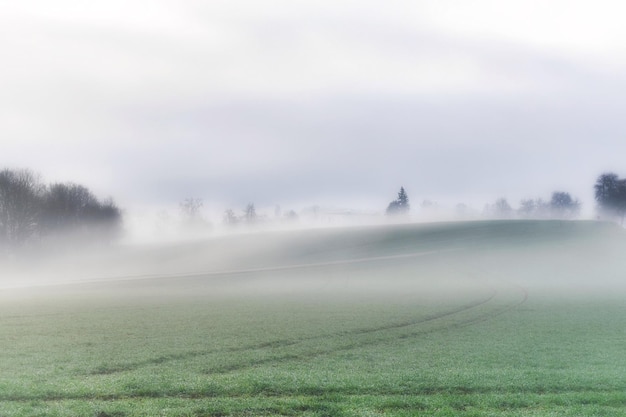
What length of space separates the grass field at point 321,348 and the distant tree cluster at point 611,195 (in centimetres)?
7376

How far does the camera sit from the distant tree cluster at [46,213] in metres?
116

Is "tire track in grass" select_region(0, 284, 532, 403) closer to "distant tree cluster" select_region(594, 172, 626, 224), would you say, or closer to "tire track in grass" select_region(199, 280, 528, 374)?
"tire track in grass" select_region(199, 280, 528, 374)

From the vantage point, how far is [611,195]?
144 m

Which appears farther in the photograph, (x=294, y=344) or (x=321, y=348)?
(x=294, y=344)

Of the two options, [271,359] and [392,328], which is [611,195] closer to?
[392,328]

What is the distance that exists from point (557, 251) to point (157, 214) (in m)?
130

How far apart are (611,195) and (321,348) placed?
136m

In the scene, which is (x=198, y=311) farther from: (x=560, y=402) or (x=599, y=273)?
(x=599, y=273)

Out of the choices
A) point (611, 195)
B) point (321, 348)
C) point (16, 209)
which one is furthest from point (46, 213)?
point (611, 195)

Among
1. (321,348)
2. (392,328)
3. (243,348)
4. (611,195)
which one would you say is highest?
(611,195)

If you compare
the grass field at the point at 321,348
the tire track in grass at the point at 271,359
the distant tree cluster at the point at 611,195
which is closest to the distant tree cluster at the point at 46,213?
the grass field at the point at 321,348

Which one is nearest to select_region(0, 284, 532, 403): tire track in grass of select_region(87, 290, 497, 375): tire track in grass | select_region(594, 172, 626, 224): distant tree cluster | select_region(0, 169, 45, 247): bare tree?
select_region(87, 290, 497, 375): tire track in grass

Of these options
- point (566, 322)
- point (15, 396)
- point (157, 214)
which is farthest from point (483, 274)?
point (157, 214)

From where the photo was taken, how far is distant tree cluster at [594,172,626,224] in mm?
141375
